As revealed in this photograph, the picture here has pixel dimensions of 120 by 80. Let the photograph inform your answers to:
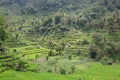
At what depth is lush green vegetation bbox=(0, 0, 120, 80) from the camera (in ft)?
122

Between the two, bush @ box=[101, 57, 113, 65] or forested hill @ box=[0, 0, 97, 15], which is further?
forested hill @ box=[0, 0, 97, 15]

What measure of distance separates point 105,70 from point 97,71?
59.2 inches

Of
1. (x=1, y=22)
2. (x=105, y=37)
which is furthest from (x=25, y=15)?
(x=1, y=22)

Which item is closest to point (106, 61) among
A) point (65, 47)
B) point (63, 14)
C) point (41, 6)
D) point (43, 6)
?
point (65, 47)

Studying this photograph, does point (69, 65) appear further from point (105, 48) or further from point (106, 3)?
point (106, 3)

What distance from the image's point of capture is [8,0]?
108m

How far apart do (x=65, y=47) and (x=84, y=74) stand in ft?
47.7

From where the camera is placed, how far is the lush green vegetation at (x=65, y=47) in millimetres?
37156

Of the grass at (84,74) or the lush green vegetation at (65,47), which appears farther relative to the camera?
the lush green vegetation at (65,47)

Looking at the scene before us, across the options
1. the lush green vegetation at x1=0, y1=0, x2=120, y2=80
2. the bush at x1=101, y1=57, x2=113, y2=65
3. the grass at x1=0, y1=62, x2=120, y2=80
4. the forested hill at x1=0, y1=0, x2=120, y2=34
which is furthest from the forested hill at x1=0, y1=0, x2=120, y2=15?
Answer: the grass at x1=0, y1=62, x2=120, y2=80

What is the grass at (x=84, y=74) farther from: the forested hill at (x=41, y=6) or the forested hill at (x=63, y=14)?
the forested hill at (x=41, y=6)

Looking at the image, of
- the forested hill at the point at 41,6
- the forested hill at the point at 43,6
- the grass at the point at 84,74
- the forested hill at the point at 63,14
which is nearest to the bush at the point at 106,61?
the grass at the point at 84,74

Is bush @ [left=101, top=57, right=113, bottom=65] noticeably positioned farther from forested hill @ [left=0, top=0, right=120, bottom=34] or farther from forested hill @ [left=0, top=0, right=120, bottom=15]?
forested hill @ [left=0, top=0, right=120, bottom=15]

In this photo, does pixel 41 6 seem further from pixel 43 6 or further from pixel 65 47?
pixel 65 47
